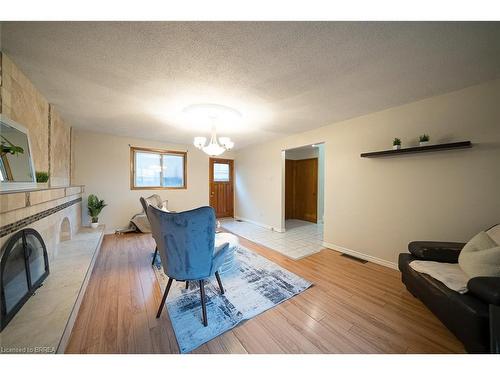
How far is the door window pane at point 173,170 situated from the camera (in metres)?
4.76

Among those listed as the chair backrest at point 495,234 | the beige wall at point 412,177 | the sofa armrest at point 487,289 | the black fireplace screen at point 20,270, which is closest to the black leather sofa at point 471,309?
the sofa armrest at point 487,289

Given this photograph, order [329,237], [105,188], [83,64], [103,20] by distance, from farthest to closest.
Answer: [105,188], [329,237], [83,64], [103,20]

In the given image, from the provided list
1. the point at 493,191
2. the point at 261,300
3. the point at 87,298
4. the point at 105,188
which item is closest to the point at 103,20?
the point at 87,298

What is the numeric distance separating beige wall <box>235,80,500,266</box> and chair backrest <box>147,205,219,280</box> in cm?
260

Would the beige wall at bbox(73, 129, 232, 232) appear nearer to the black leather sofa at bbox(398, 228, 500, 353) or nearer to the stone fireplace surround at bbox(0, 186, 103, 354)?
the stone fireplace surround at bbox(0, 186, 103, 354)

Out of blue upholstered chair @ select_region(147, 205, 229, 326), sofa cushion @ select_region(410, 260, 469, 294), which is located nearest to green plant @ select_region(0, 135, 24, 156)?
blue upholstered chair @ select_region(147, 205, 229, 326)

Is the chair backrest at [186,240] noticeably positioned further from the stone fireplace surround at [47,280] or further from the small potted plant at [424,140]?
the small potted plant at [424,140]

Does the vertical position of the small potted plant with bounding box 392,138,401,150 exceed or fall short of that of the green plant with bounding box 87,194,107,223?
it exceeds it

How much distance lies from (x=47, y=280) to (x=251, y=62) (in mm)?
2972

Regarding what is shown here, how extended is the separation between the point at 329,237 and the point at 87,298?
3603 mm

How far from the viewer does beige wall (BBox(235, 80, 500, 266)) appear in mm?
1819

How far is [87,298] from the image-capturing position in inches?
68.8

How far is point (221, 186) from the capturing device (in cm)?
595
